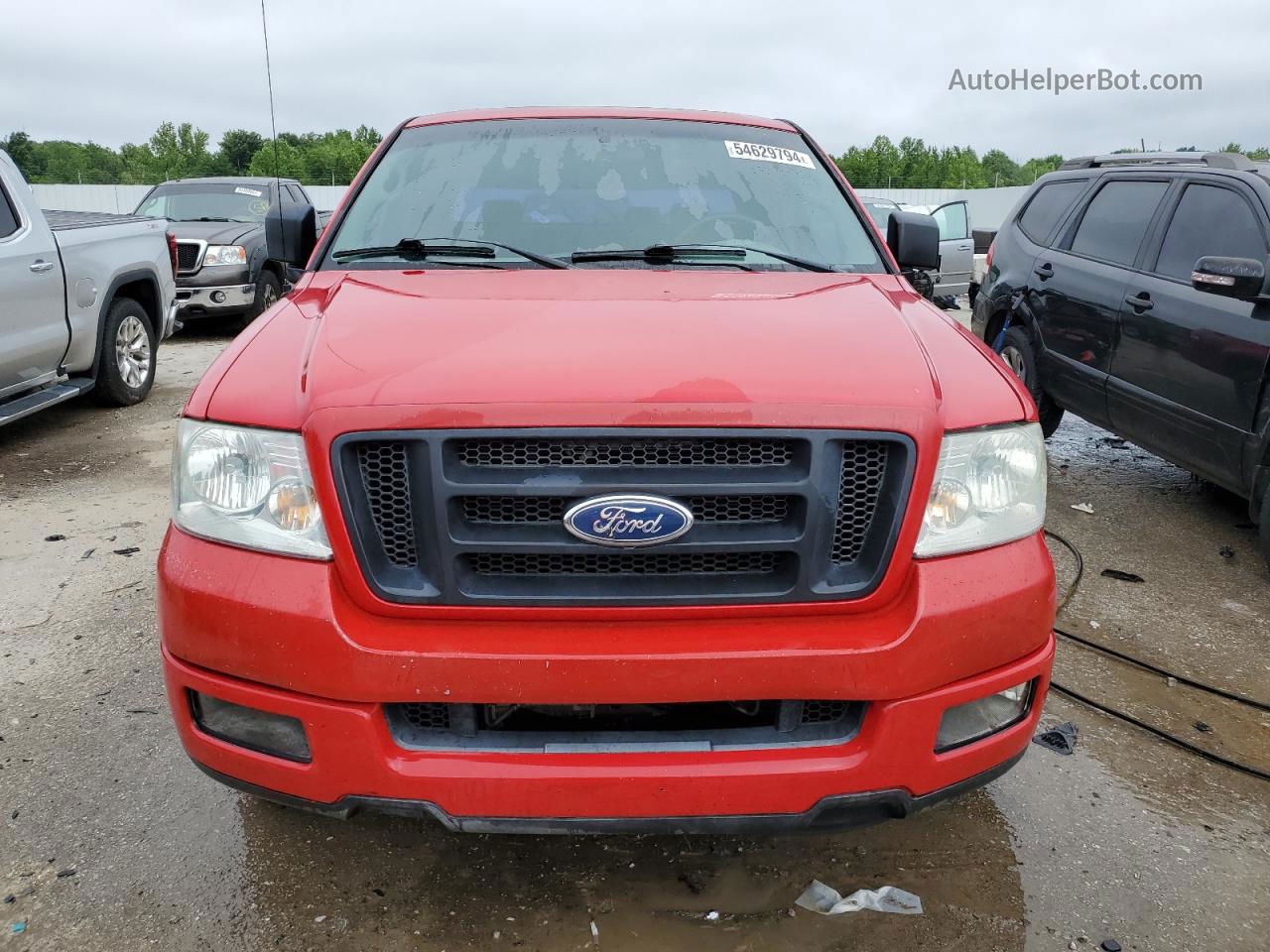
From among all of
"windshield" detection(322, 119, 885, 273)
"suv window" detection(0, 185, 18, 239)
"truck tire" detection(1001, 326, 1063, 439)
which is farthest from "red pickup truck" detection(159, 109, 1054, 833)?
"suv window" detection(0, 185, 18, 239)

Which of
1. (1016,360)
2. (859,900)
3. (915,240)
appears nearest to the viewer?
(859,900)

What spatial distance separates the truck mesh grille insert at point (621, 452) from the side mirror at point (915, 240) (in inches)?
73.6

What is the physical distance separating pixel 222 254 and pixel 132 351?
3466 mm

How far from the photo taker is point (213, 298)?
10.7m

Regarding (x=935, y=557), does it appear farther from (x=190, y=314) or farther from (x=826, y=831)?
(x=190, y=314)

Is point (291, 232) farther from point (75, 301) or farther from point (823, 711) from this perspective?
point (75, 301)

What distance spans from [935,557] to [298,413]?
127cm

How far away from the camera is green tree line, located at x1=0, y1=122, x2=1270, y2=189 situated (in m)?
56.2

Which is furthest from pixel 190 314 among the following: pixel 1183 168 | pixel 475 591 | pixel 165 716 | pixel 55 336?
pixel 475 591

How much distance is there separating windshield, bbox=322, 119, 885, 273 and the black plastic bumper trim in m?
1.52

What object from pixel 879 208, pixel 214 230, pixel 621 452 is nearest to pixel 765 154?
pixel 621 452

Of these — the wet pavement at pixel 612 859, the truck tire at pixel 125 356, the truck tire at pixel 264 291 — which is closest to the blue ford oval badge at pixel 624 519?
the wet pavement at pixel 612 859

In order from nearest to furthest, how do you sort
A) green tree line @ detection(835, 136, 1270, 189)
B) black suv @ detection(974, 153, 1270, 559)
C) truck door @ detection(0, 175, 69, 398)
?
black suv @ detection(974, 153, 1270, 559)
truck door @ detection(0, 175, 69, 398)
green tree line @ detection(835, 136, 1270, 189)

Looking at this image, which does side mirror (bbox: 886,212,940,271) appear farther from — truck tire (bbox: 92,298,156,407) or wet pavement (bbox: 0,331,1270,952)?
truck tire (bbox: 92,298,156,407)
